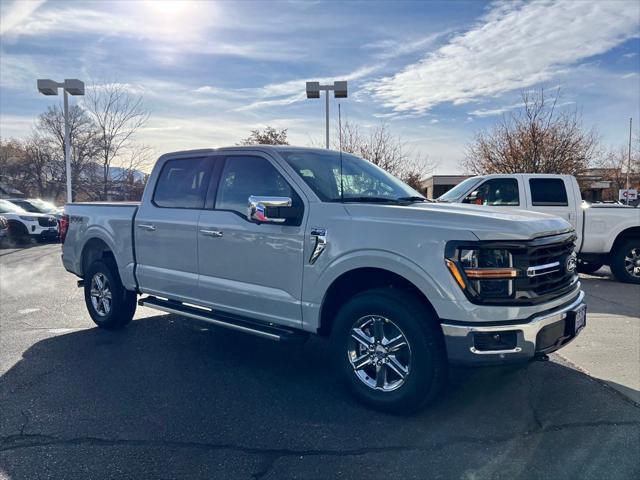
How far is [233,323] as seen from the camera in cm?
458

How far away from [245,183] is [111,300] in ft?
8.28

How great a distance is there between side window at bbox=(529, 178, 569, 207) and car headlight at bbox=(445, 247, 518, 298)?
258 inches

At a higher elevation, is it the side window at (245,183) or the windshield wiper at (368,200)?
the side window at (245,183)

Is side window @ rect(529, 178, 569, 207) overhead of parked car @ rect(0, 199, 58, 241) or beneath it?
overhead

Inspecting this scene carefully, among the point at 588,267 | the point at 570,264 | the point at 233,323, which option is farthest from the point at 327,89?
the point at 570,264

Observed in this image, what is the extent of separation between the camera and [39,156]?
124ft

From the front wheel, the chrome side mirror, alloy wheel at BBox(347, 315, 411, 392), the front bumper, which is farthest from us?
the front wheel

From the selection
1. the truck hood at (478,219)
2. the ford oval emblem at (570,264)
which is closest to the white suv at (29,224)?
the truck hood at (478,219)

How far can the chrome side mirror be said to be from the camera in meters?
3.97

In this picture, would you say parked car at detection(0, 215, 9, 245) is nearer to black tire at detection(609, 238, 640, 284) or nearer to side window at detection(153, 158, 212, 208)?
side window at detection(153, 158, 212, 208)

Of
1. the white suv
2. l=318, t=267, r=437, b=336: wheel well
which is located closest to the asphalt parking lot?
l=318, t=267, r=437, b=336: wheel well

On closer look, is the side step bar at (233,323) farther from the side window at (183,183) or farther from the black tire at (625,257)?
the black tire at (625,257)

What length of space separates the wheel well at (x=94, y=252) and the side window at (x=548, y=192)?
7.19 metres

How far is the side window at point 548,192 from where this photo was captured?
9.40 metres
